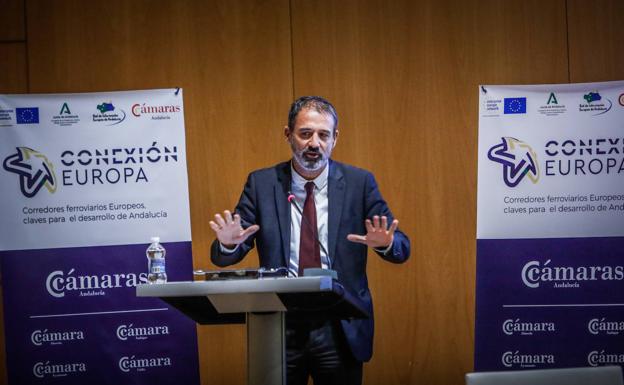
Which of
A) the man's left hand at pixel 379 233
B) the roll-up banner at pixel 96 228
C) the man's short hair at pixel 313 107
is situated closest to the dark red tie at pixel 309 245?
the man's left hand at pixel 379 233

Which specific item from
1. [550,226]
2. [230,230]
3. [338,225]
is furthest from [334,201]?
[550,226]

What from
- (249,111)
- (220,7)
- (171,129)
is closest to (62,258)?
(171,129)

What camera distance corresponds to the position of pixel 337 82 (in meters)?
5.15

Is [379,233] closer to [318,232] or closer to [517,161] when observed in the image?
[318,232]

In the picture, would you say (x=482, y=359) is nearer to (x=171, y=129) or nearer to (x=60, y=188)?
(x=171, y=129)

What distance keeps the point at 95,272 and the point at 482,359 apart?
2503 mm

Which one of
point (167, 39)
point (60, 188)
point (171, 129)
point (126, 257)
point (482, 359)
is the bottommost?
point (482, 359)

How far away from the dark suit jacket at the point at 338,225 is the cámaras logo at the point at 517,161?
65.4 inches

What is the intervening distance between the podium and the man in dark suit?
1.64 ft

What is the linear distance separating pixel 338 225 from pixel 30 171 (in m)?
2.43

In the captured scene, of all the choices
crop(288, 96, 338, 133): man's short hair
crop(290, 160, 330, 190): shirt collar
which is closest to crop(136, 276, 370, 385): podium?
crop(290, 160, 330, 190): shirt collar

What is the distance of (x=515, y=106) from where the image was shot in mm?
5027

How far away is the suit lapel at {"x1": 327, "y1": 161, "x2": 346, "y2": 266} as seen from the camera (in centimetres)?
346

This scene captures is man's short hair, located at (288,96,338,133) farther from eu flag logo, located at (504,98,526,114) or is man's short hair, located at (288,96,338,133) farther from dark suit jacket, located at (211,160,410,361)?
eu flag logo, located at (504,98,526,114)
